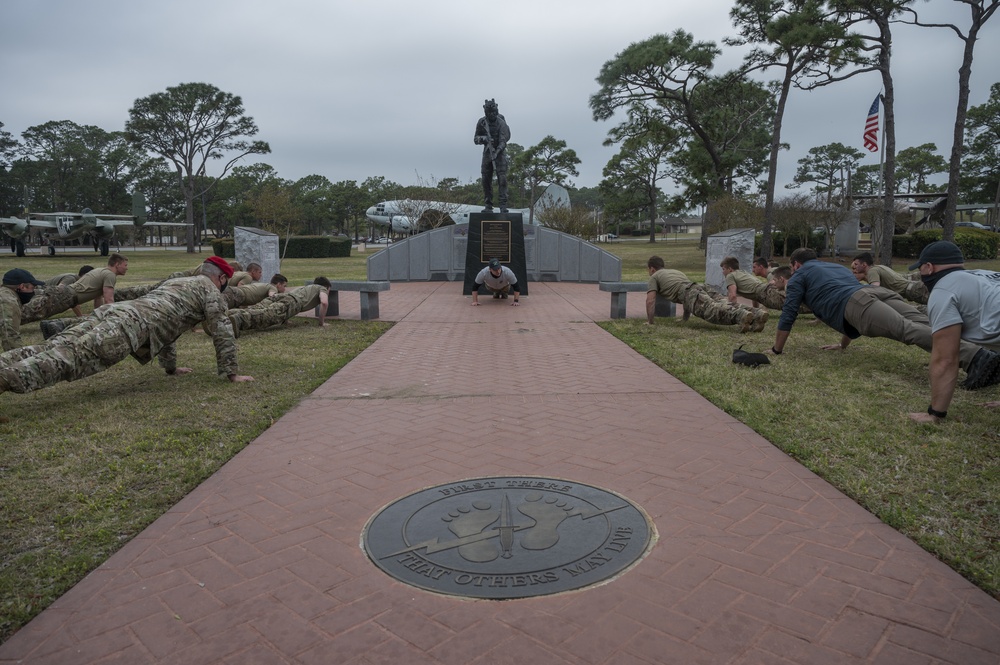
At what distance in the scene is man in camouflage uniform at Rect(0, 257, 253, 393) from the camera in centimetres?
503

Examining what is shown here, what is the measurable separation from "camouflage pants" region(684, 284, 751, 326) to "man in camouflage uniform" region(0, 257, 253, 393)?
6.60 meters

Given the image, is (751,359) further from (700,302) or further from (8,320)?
(8,320)

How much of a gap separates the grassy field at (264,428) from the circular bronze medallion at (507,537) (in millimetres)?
1384

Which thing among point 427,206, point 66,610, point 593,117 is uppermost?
point 593,117

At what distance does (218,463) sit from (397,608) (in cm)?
224

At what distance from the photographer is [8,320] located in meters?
7.90

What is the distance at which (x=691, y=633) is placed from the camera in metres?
2.44

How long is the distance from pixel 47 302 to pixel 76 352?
487 cm

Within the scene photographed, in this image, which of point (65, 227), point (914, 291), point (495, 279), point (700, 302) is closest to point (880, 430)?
Answer: point (700, 302)

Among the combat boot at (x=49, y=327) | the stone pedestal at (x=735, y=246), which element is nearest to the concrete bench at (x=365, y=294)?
the combat boot at (x=49, y=327)

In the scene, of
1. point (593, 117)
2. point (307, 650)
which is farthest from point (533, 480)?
point (593, 117)

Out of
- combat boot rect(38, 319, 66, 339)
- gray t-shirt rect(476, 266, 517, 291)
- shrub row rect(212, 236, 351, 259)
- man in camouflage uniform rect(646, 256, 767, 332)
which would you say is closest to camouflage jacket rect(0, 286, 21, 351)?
combat boot rect(38, 319, 66, 339)

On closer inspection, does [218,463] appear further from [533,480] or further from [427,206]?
[427,206]

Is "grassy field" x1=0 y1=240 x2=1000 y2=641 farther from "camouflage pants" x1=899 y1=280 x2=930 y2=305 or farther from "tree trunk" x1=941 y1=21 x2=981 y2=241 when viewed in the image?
"tree trunk" x1=941 y1=21 x2=981 y2=241
